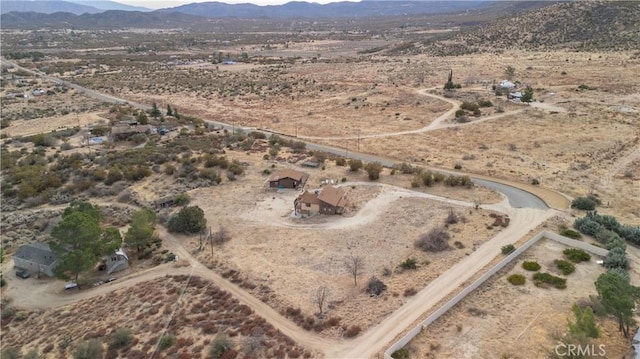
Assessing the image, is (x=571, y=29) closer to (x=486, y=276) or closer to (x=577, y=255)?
(x=577, y=255)

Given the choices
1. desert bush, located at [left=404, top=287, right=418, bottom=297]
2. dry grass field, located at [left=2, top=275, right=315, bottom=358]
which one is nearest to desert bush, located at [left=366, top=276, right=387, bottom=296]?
desert bush, located at [left=404, top=287, right=418, bottom=297]

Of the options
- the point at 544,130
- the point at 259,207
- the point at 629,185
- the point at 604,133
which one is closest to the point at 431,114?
the point at 544,130

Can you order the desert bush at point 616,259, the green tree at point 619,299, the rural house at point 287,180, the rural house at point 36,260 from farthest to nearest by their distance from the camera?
1. the rural house at point 287,180
2. the rural house at point 36,260
3. the desert bush at point 616,259
4. the green tree at point 619,299

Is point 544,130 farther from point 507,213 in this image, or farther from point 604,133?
point 507,213

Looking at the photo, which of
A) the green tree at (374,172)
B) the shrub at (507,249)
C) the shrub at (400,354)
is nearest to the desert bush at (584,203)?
the shrub at (507,249)

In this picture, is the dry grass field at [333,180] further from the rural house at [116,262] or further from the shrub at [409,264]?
the rural house at [116,262]

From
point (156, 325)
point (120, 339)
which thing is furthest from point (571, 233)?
point (120, 339)

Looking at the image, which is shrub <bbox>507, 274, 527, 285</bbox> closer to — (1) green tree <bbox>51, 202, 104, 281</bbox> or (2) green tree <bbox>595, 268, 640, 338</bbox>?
(2) green tree <bbox>595, 268, 640, 338</bbox>
